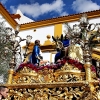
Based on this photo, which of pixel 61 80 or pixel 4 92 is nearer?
pixel 61 80

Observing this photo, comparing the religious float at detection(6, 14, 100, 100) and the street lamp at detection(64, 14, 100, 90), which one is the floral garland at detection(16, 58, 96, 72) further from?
the street lamp at detection(64, 14, 100, 90)

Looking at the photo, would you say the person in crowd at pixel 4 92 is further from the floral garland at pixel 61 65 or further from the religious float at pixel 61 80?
the floral garland at pixel 61 65

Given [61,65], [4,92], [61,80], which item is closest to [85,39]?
[61,65]

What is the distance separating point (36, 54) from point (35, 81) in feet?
4.18

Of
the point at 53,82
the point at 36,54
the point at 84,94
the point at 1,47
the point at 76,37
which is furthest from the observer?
the point at 1,47

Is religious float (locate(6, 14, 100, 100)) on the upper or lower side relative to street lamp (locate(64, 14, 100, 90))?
lower

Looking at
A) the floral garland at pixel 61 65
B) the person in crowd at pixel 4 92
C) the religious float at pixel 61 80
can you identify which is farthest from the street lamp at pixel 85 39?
the person in crowd at pixel 4 92

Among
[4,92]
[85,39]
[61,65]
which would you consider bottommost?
[4,92]

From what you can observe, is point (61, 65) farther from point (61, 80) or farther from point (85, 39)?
point (85, 39)

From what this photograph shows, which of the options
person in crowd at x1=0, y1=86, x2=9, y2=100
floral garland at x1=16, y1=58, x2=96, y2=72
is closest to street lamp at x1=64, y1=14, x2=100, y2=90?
floral garland at x1=16, y1=58, x2=96, y2=72

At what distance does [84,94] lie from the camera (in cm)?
407

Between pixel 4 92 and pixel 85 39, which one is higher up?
pixel 85 39

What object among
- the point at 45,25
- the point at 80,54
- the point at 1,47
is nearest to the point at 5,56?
the point at 1,47

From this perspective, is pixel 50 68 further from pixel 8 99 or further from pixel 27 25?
pixel 27 25
